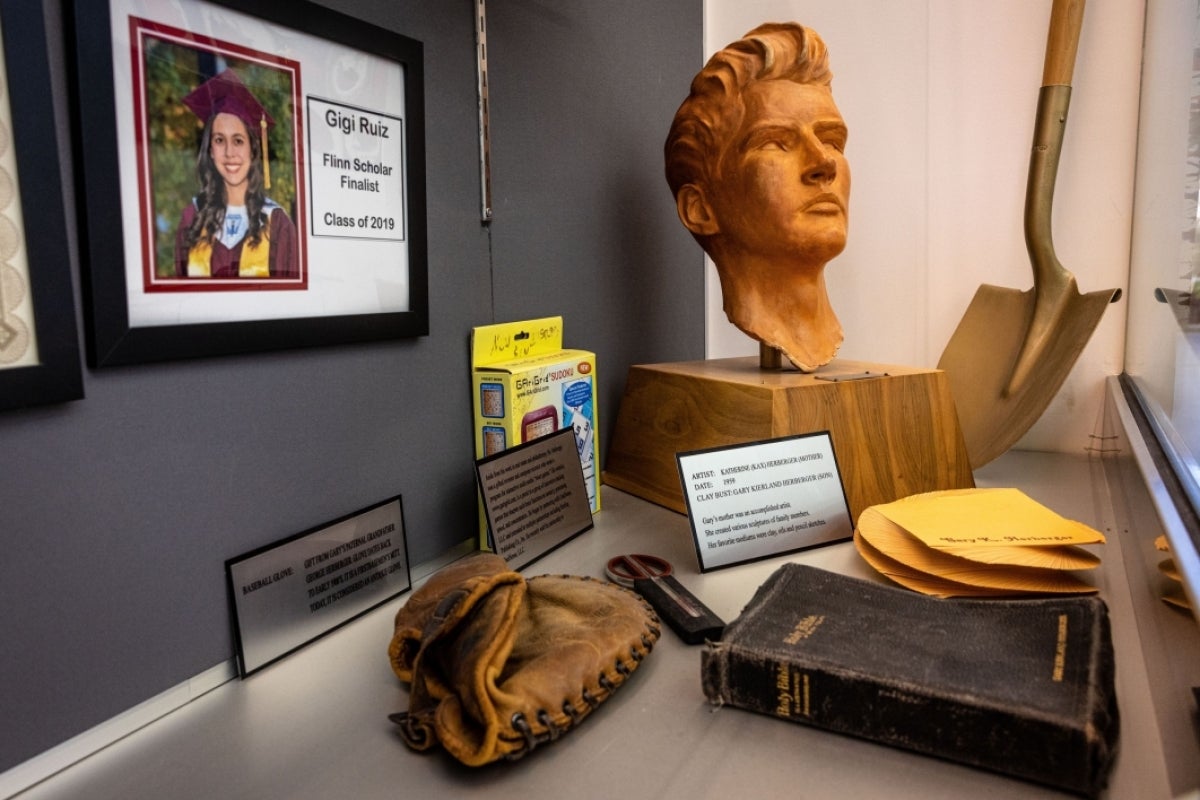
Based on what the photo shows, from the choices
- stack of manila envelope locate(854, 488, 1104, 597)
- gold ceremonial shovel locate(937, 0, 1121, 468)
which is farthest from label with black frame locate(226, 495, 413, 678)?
gold ceremonial shovel locate(937, 0, 1121, 468)

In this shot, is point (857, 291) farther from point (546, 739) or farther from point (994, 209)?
point (546, 739)

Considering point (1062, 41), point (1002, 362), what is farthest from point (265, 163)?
point (1062, 41)

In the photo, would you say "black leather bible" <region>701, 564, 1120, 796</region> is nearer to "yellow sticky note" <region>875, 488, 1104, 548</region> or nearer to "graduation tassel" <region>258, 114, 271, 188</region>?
"yellow sticky note" <region>875, 488, 1104, 548</region>

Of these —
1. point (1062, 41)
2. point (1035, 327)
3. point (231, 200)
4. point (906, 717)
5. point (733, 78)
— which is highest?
point (1062, 41)

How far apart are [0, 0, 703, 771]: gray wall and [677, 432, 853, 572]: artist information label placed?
337 millimetres

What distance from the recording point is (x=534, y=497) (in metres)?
1.06

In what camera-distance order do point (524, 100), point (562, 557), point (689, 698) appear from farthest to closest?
point (524, 100), point (562, 557), point (689, 698)

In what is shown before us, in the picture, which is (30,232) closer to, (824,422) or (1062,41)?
(824,422)

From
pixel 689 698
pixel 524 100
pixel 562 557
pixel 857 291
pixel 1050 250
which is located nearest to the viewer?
pixel 689 698

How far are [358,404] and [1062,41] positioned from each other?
4.75 feet

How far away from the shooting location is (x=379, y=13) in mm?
913

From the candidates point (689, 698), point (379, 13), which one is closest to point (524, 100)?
point (379, 13)

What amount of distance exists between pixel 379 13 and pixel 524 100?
32cm

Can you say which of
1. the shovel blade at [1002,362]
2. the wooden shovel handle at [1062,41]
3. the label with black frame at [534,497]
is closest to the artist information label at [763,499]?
the label with black frame at [534,497]
